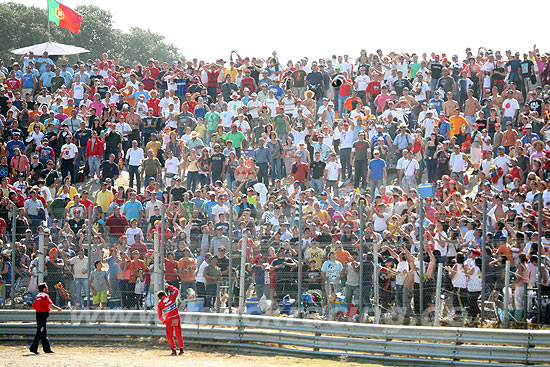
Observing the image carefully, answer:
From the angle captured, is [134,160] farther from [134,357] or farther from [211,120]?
[134,357]

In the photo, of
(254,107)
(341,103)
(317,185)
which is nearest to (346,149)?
(317,185)

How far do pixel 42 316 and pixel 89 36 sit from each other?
59820 millimetres

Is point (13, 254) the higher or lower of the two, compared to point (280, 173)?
lower

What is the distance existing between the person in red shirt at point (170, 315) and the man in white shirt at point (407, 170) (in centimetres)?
862

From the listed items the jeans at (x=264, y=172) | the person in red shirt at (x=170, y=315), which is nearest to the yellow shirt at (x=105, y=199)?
the jeans at (x=264, y=172)

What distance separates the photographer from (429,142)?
24844mm

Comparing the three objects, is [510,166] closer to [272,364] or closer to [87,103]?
[272,364]

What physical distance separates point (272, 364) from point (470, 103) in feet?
42.6

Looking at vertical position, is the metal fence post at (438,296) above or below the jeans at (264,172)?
below

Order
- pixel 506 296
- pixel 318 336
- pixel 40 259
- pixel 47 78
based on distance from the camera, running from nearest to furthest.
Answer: pixel 506 296, pixel 318 336, pixel 40 259, pixel 47 78

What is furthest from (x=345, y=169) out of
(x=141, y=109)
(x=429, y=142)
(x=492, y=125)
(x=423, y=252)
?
(x=423, y=252)

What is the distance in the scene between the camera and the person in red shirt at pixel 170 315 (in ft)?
57.1

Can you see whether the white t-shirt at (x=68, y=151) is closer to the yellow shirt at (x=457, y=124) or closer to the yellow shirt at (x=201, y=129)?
the yellow shirt at (x=201, y=129)

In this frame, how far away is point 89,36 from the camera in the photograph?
74812 millimetres
